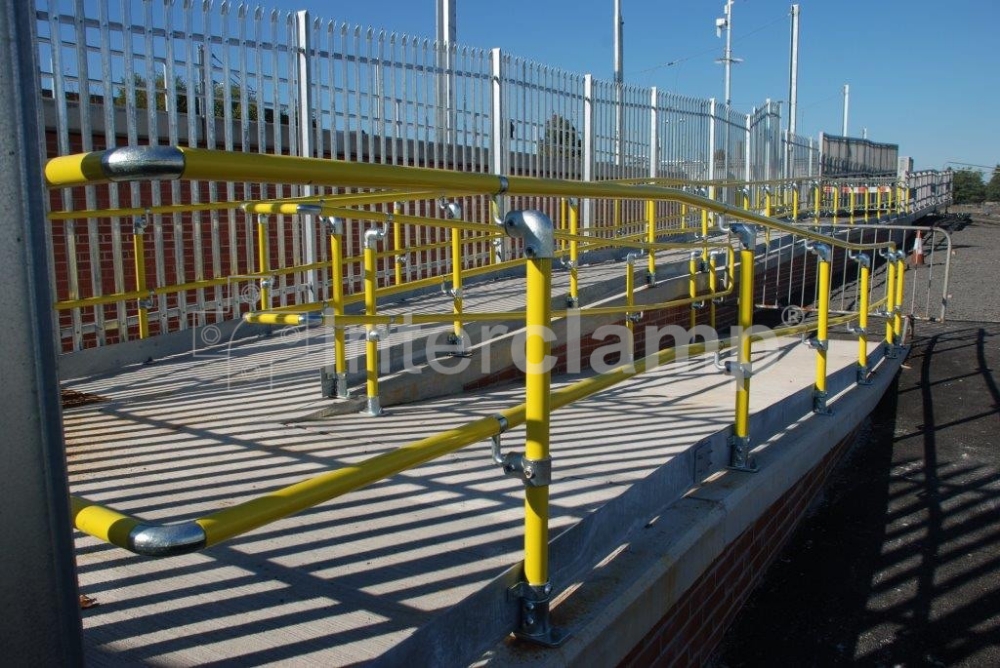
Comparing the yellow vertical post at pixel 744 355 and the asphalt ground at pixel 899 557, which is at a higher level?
the yellow vertical post at pixel 744 355

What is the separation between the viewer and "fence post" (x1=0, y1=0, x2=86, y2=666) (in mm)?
1014

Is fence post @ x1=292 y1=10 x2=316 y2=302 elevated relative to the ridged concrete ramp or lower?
elevated

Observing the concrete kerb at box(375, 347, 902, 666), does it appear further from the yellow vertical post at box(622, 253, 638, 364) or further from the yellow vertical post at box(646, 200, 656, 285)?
the yellow vertical post at box(646, 200, 656, 285)

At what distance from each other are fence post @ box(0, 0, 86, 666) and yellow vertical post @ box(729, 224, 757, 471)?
9.11 ft

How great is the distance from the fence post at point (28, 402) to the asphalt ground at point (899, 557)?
9.62 ft

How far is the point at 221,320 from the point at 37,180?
19.3 feet

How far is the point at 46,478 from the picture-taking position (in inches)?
42.4

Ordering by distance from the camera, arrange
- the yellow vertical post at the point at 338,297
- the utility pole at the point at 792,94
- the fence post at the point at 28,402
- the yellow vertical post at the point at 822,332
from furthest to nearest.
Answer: the utility pole at the point at 792,94 < the yellow vertical post at the point at 822,332 < the yellow vertical post at the point at 338,297 < the fence post at the point at 28,402

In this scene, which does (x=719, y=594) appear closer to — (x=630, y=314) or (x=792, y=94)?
(x=630, y=314)

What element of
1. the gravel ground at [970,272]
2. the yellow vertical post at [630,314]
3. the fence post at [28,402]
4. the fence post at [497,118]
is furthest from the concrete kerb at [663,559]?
the gravel ground at [970,272]

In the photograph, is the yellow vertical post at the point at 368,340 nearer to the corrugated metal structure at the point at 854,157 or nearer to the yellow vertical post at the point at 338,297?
the yellow vertical post at the point at 338,297

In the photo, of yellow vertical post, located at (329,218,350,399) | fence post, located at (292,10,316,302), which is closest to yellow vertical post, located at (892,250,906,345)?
yellow vertical post, located at (329,218,350,399)

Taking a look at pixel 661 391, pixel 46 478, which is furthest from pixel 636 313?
pixel 46 478

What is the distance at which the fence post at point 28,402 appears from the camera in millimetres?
1014
